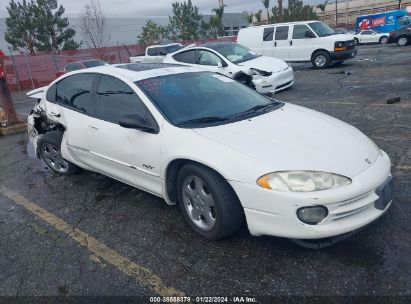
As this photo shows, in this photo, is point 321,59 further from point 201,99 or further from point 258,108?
point 201,99

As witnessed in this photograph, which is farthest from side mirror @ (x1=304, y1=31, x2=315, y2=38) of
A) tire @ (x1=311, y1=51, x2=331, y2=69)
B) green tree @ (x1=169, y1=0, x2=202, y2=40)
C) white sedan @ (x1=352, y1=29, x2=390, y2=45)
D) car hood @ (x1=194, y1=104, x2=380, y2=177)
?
green tree @ (x1=169, y1=0, x2=202, y2=40)

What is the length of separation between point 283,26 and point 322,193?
43.4ft

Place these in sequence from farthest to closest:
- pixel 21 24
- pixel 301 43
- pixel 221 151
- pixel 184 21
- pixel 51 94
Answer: pixel 184 21
pixel 21 24
pixel 301 43
pixel 51 94
pixel 221 151

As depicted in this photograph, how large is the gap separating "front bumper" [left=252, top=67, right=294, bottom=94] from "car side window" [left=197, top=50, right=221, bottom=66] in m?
1.31

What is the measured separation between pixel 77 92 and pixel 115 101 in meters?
0.84

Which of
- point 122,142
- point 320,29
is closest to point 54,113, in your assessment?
point 122,142

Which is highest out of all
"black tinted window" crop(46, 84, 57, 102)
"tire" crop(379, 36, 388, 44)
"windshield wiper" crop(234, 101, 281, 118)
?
"black tinted window" crop(46, 84, 57, 102)

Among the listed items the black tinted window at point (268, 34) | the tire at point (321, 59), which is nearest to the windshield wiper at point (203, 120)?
the tire at point (321, 59)

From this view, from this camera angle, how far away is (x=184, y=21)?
39.3 m

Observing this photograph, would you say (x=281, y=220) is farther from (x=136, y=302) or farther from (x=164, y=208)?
(x=164, y=208)

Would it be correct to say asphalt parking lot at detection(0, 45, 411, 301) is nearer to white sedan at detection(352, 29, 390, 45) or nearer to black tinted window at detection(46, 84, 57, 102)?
black tinted window at detection(46, 84, 57, 102)

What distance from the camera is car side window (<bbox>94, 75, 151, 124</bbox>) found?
353 cm

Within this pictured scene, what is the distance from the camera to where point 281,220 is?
8.44 ft

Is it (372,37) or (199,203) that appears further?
(372,37)
